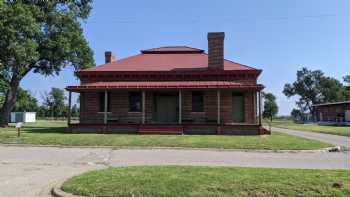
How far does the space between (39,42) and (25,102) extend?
195 ft

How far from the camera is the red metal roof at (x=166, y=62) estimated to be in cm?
2588

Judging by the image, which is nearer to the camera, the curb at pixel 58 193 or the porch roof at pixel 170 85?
the curb at pixel 58 193

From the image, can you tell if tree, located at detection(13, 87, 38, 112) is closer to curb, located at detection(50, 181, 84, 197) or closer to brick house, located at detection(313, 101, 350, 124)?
brick house, located at detection(313, 101, 350, 124)

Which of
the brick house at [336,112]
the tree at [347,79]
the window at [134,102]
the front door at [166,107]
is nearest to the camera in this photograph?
the window at [134,102]

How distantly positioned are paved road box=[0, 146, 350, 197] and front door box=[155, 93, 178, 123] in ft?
36.2

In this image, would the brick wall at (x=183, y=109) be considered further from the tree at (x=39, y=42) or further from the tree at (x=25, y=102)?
the tree at (x=25, y=102)

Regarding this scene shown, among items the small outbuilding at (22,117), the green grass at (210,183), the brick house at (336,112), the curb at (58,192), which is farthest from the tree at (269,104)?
the curb at (58,192)

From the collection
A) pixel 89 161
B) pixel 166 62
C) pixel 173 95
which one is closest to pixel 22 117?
pixel 166 62

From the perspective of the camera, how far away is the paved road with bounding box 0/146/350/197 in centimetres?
789

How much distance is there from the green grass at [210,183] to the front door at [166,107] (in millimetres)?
17045

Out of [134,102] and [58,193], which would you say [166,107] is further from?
[58,193]

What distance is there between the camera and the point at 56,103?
314 feet

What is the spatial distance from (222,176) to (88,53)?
30.2 m

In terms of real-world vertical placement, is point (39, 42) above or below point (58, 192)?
above
